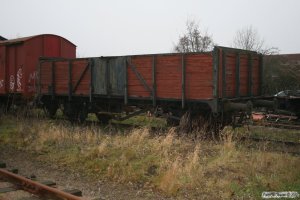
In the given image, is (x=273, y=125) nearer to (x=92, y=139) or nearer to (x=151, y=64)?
(x=151, y=64)

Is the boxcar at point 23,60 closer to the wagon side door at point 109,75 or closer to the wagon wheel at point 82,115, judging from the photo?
the wagon wheel at point 82,115

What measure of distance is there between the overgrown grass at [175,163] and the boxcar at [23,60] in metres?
6.07

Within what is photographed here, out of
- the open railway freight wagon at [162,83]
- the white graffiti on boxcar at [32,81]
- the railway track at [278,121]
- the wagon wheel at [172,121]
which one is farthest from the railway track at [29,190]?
the white graffiti on boxcar at [32,81]

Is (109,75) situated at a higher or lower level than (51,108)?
higher

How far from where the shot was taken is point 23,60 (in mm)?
16625

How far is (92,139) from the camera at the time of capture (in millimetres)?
10227

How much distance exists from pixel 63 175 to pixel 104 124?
756 cm

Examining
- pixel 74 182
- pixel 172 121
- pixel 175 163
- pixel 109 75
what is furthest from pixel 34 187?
pixel 109 75

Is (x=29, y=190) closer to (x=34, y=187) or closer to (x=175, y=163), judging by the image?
(x=34, y=187)

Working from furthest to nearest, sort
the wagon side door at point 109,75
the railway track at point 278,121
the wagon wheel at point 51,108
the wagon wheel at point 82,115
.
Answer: the wagon wheel at point 51,108 → the wagon wheel at point 82,115 → the railway track at point 278,121 → the wagon side door at point 109,75

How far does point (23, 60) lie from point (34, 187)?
1134cm

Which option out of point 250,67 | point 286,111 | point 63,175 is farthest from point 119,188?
point 286,111

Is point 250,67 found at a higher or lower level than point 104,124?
higher

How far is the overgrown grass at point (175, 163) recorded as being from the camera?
21.0 feet
